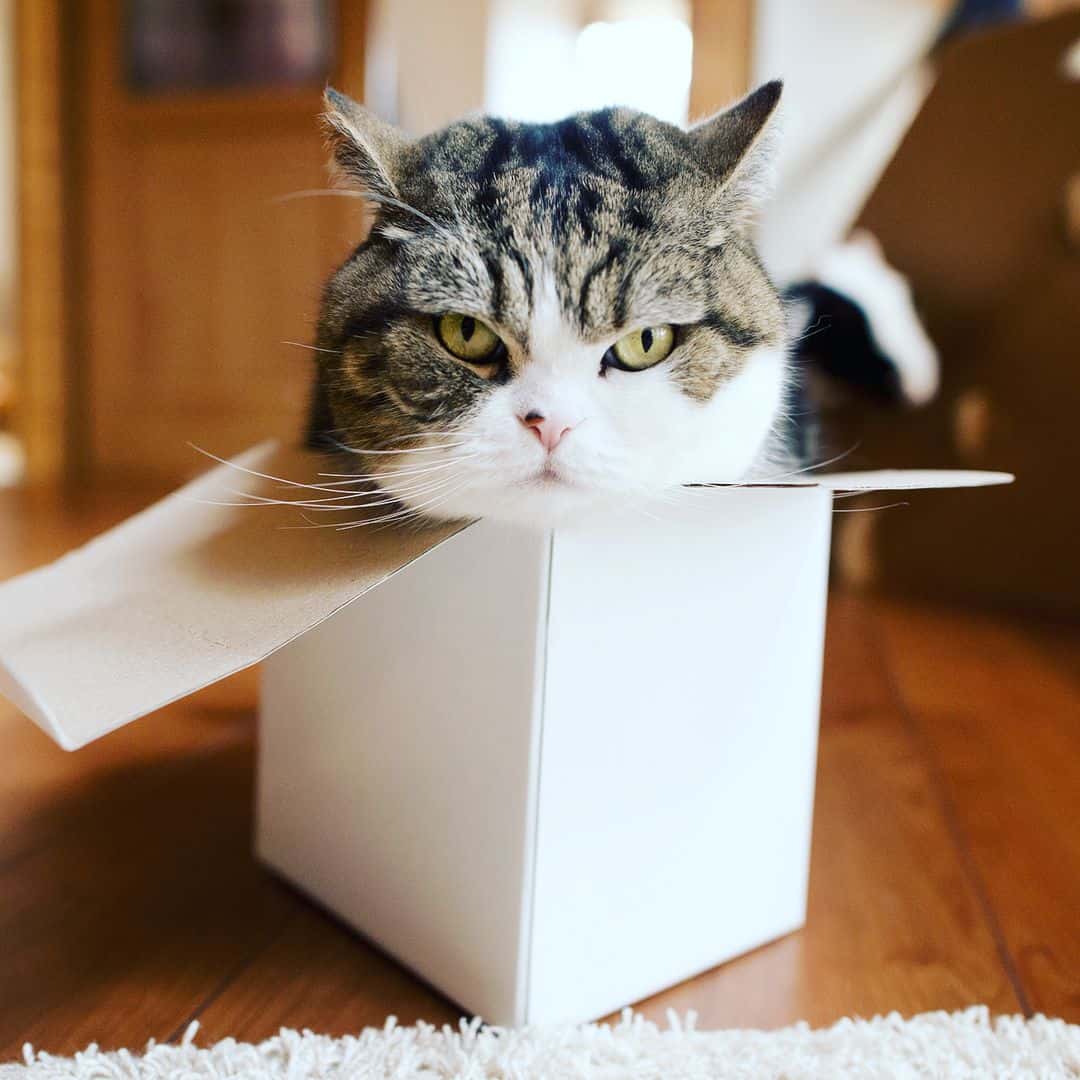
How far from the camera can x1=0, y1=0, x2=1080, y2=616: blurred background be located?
148 cm

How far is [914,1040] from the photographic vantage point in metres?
0.54

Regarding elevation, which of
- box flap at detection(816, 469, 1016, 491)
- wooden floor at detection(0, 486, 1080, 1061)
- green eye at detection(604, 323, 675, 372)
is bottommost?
wooden floor at detection(0, 486, 1080, 1061)

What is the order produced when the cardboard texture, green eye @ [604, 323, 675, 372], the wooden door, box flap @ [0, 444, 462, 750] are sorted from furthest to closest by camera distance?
the wooden door
the cardboard texture
green eye @ [604, 323, 675, 372]
box flap @ [0, 444, 462, 750]

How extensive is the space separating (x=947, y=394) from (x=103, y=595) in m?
1.37

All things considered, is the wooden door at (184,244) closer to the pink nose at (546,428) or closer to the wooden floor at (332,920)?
the wooden floor at (332,920)

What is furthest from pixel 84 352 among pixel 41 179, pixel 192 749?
pixel 192 749

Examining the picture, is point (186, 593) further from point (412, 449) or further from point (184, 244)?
point (184, 244)

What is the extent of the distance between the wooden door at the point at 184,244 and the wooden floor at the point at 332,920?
2.04 meters

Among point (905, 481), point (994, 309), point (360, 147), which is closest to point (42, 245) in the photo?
point (994, 309)

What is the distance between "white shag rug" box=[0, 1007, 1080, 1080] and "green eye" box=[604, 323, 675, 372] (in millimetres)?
381

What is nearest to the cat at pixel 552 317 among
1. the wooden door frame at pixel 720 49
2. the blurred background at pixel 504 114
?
the blurred background at pixel 504 114

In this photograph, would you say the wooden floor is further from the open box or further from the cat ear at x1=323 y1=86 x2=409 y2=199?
the cat ear at x1=323 y1=86 x2=409 y2=199

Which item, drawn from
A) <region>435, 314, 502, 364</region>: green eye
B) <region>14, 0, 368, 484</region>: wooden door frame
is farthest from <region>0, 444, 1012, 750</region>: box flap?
<region>14, 0, 368, 484</region>: wooden door frame

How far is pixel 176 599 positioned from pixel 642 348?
303 millimetres
